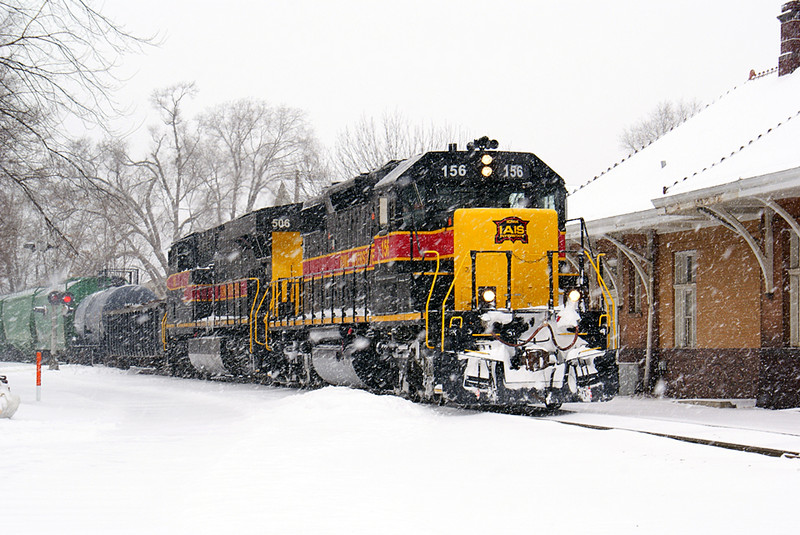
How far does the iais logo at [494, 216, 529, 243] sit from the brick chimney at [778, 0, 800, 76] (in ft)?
30.8

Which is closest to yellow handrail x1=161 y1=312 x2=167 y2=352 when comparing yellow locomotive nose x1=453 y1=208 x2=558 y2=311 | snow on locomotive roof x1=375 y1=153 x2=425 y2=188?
snow on locomotive roof x1=375 y1=153 x2=425 y2=188

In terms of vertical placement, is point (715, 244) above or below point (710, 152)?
below

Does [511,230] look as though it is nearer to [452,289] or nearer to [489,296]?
[452,289]

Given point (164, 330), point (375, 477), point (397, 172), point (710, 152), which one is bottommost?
point (375, 477)

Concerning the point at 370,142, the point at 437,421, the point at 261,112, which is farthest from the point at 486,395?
the point at 261,112

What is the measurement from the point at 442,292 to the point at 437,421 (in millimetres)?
2219

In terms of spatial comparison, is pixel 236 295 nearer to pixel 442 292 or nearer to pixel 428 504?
pixel 442 292

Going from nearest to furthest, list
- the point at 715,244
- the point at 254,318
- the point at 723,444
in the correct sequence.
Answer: the point at 723,444
the point at 715,244
the point at 254,318

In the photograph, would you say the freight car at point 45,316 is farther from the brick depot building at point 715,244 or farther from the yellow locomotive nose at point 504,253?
the yellow locomotive nose at point 504,253

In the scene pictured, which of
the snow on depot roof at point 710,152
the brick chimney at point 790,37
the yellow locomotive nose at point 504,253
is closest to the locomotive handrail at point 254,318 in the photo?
the snow on depot roof at point 710,152

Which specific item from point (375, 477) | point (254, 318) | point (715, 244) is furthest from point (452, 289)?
point (254, 318)

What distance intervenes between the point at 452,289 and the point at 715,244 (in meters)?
6.19

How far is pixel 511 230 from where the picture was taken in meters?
12.5

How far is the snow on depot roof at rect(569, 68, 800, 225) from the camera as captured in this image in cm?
1386
